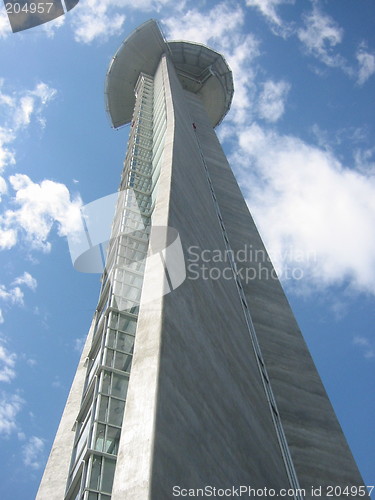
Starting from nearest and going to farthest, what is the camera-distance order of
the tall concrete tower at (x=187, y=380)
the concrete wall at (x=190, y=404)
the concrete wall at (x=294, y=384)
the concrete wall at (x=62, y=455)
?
the concrete wall at (x=190, y=404) < the tall concrete tower at (x=187, y=380) < the concrete wall at (x=62, y=455) < the concrete wall at (x=294, y=384)

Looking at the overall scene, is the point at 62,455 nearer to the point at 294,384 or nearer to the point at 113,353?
the point at 113,353

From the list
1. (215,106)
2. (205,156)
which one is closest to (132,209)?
(205,156)

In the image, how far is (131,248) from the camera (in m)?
15.6

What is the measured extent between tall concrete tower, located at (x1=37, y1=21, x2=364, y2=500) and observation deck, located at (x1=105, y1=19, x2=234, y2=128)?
1649 centimetres

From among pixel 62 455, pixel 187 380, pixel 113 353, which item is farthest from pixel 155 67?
pixel 187 380

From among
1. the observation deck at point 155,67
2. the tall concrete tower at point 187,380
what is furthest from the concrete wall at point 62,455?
the observation deck at point 155,67

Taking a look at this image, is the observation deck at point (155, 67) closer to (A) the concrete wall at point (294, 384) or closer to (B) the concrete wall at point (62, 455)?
(A) the concrete wall at point (294, 384)

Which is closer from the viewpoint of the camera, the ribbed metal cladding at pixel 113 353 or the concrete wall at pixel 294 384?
the ribbed metal cladding at pixel 113 353

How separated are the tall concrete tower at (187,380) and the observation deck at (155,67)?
16.5 meters

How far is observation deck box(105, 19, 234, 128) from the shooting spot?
37.2 m

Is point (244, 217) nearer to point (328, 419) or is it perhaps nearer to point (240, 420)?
A: point (328, 419)

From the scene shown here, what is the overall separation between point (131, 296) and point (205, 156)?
16.8 m

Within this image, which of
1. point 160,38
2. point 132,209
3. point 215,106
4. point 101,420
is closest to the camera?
point 101,420

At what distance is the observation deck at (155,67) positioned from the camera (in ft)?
122
